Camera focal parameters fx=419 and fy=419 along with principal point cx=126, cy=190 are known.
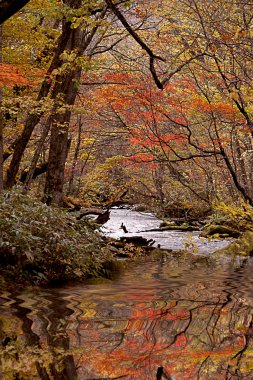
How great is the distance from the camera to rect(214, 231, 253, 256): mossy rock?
1152 centimetres

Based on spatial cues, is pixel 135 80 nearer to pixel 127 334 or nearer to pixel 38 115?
pixel 38 115

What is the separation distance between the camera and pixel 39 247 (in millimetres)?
5898

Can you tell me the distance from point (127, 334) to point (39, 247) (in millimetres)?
3402

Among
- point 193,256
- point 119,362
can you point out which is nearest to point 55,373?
point 119,362

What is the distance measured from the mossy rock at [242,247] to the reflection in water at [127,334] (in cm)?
662

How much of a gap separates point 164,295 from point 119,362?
268 centimetres

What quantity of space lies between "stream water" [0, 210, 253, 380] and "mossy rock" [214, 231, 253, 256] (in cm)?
649

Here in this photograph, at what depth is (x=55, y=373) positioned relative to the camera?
6.47 ft

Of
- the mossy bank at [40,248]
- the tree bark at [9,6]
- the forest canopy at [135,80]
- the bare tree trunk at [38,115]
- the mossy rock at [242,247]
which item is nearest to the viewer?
the tree bark at [9,6]

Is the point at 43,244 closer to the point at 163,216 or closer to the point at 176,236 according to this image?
the point at 176,236

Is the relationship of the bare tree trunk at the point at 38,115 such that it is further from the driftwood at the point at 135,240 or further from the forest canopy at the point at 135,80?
the driftwood at the point at 135,240

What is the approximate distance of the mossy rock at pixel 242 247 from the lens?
11.5m

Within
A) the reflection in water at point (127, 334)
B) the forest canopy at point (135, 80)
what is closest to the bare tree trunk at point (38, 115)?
the forest canopy at point (135, 80)

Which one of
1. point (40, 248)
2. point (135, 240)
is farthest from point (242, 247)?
point (40, 248)
